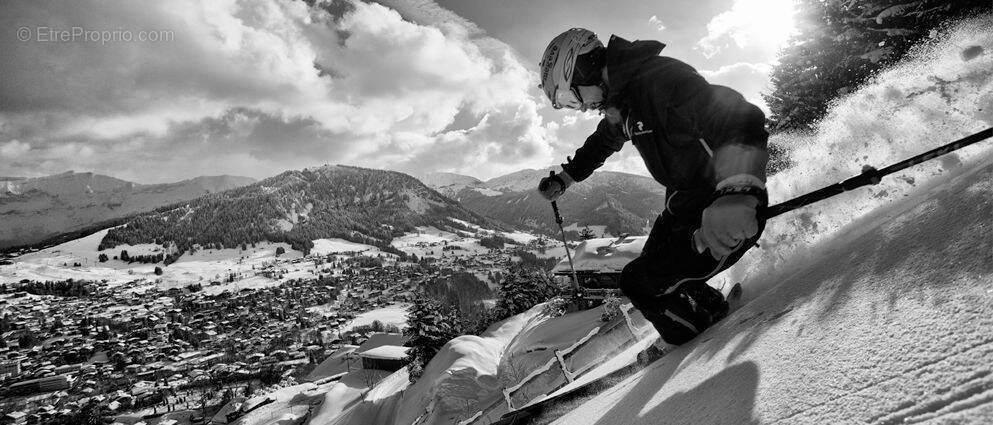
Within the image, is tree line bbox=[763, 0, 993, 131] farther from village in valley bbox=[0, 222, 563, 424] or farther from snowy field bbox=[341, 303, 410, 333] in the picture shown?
snowy field bbox=[341, 303, 410, 333]

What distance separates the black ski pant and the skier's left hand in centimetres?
54

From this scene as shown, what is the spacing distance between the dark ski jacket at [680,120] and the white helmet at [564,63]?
251 millimetres

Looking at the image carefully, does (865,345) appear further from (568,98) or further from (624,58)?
(568,98)

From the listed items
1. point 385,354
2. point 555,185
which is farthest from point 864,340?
point 385,354

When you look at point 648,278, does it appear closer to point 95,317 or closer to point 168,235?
point 95,317

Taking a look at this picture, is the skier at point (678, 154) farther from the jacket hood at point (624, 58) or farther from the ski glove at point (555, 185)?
the ski glove at point (555, 185)

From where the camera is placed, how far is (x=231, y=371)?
89.2 m

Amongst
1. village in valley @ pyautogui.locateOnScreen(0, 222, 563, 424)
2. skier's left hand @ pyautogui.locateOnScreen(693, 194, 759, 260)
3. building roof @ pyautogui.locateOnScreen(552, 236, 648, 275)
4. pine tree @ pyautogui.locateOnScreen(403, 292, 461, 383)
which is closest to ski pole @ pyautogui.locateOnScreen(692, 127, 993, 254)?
skier's left hand @ pyautogui.locateOnScreen(693, 194, 759, 260)

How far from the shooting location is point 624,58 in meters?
2.72

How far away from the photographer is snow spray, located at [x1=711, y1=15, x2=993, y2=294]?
4004mm

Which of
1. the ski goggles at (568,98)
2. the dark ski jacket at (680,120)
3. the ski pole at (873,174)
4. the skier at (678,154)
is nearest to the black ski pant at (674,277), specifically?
the skier at (678,154)

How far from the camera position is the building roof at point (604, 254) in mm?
21422

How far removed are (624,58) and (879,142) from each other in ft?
14.7

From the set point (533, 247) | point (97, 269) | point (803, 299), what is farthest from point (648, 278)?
point (97, 269)
